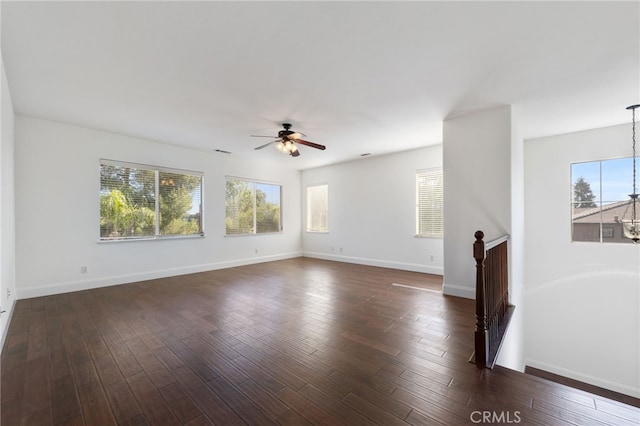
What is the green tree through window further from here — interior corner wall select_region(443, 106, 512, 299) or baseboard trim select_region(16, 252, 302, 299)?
baseboard trim select_region(16, 252, 302, 299)

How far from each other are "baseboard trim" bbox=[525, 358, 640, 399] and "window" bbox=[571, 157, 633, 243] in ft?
7.65

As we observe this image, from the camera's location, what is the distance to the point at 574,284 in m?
4.63

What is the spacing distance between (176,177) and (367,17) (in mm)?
5170

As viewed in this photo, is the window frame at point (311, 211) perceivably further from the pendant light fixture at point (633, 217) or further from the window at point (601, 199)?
the pendant light fixture at point (633, 217)

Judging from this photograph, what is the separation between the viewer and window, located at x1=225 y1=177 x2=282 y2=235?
21.8 feet

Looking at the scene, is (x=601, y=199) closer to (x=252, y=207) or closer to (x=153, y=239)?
(x=252, y=207)

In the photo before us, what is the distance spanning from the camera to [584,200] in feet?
15.5

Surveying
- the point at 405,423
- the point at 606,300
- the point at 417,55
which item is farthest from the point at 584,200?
the point at 405,423

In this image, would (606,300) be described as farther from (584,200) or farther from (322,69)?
(322,69)

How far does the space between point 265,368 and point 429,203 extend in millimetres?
4809

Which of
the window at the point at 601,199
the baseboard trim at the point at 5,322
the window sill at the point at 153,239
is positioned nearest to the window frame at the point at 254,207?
the window sill at the point at 153,239

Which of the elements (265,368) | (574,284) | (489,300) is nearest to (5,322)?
(265,368)

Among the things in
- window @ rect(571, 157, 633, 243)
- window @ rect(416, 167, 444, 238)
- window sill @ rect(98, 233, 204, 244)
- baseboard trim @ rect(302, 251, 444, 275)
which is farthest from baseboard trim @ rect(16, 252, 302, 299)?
window @ rect(571, 157, 633, 243)

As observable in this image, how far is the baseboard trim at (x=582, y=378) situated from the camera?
13.7 ft
